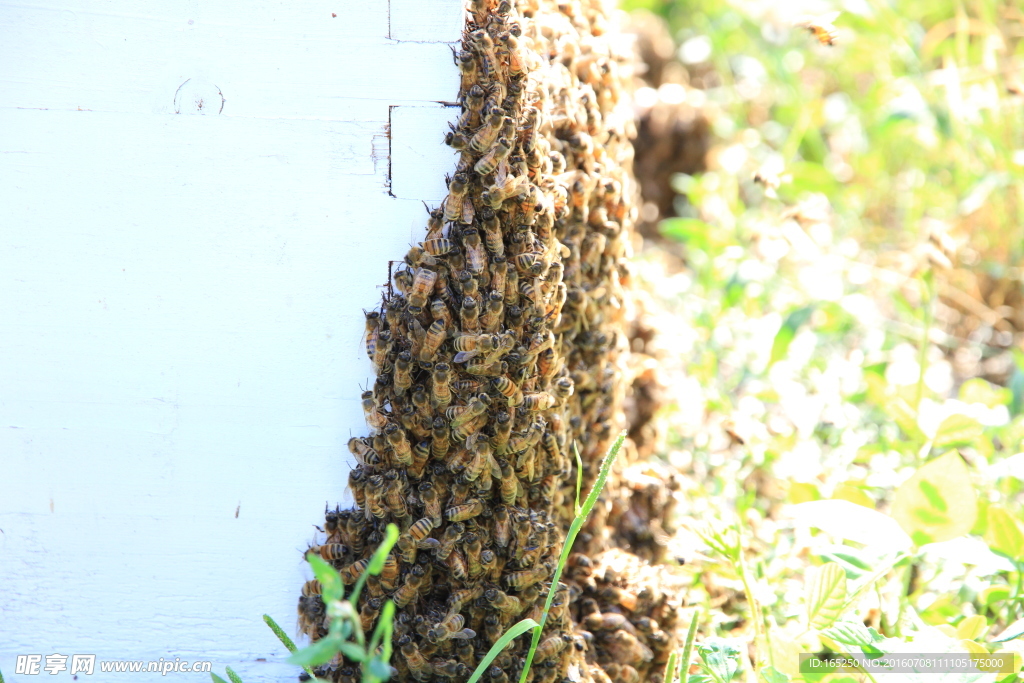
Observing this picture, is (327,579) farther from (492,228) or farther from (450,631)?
(492,228)

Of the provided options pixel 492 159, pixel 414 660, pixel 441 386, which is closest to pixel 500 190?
pixel 492 159

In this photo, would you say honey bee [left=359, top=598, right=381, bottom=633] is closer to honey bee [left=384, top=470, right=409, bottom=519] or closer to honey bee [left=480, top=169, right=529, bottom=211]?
honey bee [left=384, top=470, right=409, bottom=519]

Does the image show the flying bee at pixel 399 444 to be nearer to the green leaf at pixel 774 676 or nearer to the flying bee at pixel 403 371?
the flying bee at pixel 403 371

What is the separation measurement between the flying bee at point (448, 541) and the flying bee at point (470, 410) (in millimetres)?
335

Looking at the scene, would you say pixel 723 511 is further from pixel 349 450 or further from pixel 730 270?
pixel 349 450

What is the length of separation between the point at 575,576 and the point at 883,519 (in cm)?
108

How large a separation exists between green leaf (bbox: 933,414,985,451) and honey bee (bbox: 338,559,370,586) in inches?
86.0

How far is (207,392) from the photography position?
2381mm

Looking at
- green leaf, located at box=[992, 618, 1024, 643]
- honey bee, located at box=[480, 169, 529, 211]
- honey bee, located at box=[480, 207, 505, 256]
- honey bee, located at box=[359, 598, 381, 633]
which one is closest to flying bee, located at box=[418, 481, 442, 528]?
honey bee, located at box=[359, 598, 381, 633]

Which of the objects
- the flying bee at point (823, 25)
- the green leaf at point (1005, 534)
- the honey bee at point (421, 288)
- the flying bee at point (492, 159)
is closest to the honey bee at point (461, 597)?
the honey bee at point (421, 288)

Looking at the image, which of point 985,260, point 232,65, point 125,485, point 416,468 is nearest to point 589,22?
point 232,65

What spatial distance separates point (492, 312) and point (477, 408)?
28 centimetres

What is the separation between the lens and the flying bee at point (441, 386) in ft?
7.40

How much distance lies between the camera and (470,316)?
2.28 m
